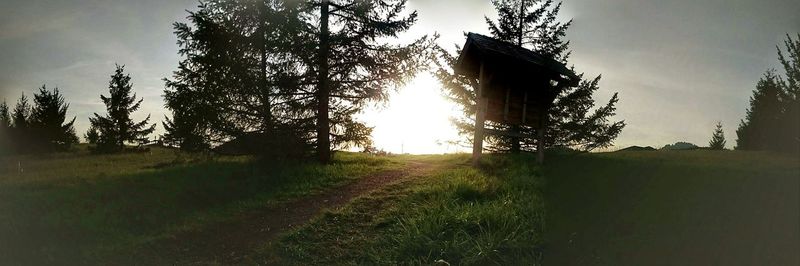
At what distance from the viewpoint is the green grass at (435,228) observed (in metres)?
6.31

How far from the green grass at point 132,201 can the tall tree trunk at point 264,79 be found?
5.54 feet

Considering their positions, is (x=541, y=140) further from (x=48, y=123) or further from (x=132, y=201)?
(x=48, y=123)

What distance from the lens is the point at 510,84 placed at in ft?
45.5

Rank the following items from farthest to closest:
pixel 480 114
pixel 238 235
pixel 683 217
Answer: pixel 480 114 → pixel 238 235 → pixel 683 217

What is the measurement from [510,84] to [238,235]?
30.9 ft

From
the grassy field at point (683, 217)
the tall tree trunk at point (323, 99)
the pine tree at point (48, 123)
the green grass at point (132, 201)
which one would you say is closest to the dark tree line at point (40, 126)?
the pine tree at point (48, 123)

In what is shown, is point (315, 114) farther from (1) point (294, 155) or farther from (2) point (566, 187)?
(2) point (566, 187)

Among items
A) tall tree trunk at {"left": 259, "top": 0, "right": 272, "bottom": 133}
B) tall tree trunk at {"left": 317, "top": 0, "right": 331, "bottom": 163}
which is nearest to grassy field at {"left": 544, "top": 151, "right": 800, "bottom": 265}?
tall tree trunk at {"left": 317, "top": 0, "right": 331, "bottom": 163}

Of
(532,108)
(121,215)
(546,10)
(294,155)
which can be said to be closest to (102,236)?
(121,215)

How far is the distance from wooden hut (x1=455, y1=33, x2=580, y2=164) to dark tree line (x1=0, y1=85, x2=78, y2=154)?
116ft

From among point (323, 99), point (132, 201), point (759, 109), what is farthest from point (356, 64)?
point (759, 109)

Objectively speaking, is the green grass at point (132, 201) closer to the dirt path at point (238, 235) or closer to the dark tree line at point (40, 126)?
the dirt path at point (238, 235)

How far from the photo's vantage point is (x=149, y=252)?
7.66 metres

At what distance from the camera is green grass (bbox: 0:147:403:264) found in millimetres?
8195
